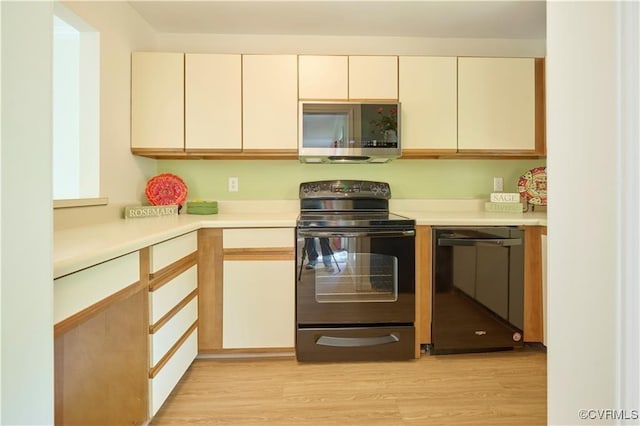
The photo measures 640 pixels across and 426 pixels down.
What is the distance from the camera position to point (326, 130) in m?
2.17

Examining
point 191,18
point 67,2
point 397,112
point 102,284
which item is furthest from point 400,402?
point 191,18

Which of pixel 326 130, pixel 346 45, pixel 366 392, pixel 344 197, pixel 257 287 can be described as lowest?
pixel 366 392

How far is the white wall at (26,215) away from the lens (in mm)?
484

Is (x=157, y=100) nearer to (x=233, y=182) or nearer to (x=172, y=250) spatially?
(x=233, y=182)

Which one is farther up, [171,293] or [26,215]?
[26,215]

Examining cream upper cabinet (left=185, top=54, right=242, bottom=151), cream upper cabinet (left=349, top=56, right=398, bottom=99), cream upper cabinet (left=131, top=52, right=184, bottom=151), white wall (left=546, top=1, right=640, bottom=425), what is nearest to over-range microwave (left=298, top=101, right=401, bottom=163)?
cream upper cabinet (left=349, top=56, right=398, bottom=99)

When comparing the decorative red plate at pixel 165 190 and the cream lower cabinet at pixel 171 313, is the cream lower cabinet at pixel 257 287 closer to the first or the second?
the cream lower cabinet at pixel 171 313

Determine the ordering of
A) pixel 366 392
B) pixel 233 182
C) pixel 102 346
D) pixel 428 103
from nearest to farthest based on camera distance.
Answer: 1. pixel 102 346
2. pixel 366 392
3. pixel 428 103
4. pixel 233 182

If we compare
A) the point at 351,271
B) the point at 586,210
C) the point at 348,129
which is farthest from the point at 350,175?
the point at 586,210

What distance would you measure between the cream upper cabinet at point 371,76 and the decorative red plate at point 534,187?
1212 millimetres

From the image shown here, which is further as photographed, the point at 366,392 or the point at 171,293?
the point at 366,392

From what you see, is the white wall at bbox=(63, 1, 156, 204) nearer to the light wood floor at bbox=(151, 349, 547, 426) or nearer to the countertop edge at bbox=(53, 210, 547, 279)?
the countertop edge at bbox=(53, 210, 547, 279)

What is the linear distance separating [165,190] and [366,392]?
1.81m

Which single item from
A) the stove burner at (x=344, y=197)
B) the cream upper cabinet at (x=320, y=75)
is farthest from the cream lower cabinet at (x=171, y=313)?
the cream upper cabinet at (x=320, y=75)
